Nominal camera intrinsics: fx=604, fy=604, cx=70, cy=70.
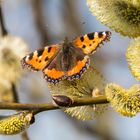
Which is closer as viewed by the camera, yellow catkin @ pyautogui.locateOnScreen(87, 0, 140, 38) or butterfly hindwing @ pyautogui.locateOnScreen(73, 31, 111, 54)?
yellow catkin @ pyautogui.locateOnScreen(87, 0, 140, 38)

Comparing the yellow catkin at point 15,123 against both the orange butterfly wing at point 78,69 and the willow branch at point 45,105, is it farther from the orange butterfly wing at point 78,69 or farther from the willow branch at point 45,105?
the orange butterfly wing at point 78,69

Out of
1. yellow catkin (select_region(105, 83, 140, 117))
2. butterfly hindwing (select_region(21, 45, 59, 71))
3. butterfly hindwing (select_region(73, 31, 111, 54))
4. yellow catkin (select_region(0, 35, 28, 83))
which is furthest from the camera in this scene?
yellow catkin (select_region(0, 35, 28, 83))

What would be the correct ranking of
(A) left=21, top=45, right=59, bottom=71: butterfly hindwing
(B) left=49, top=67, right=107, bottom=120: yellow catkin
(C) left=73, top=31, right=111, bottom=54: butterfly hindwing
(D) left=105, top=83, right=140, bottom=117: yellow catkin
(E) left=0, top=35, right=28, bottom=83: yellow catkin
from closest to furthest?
1. (D) left=105, top=83, right=140, bottom=117: yellow catkin
2. (B) left=49, top=67, right=107, bottom=120: yellow catkin
3. (C) left=73, top=31, right=111, bottom=54: butterfly hindwing
4. (A) left=21, top=45, right=59, bottom=71: butterfly hindwing
5. (E) left=0, top=35, right=28, bottom=83: yellow catkin

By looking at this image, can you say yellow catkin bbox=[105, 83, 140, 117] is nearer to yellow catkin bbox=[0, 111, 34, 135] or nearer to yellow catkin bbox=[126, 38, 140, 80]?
yellow catkin bbox=[126, 38, 140, 80]

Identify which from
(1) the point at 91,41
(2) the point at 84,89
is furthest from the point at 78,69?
(1) the point at 91,41

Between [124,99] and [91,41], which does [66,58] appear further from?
[124,99]

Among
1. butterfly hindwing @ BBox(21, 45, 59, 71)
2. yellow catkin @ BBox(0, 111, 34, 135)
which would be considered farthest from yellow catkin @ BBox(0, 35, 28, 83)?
yellow catkin @ BBox(0, 111, 34, 135)
